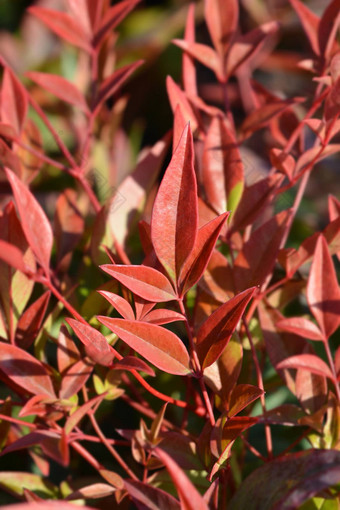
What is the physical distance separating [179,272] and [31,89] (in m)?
0.71

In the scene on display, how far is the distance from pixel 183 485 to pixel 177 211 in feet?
0.48

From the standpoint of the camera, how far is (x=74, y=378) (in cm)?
37

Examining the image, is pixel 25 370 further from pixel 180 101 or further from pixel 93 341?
pixel 180 101

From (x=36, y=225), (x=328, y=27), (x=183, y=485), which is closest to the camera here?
(x=183, y=485)

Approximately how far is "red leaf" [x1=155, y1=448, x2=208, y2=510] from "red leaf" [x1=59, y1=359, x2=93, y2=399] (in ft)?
0.39

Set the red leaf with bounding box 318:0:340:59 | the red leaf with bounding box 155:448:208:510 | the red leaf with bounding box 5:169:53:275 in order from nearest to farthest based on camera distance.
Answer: the red leaf with bounding box 155:448:208:510, the red leaf with bounding box 5:169:53:275, the red leaf with bounding box 318:0:340:59

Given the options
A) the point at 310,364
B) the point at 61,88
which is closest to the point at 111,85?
the point at 61,88

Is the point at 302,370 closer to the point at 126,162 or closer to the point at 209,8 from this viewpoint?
the point at 209,8

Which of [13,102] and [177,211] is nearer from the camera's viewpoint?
[177,211]

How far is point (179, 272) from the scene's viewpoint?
329mm

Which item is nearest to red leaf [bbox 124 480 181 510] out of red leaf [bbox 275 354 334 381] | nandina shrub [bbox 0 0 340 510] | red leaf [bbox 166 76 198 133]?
nandina shrub [bbox 0 0 340 510]

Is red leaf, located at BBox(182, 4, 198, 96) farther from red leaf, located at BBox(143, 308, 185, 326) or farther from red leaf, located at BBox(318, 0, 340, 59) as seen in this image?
red leaf, located at BBox(143, 308, 185, 326)

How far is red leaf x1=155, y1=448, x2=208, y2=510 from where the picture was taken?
0.24 metres

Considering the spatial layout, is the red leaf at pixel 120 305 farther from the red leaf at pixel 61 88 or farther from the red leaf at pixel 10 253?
the red leaf at pixel 61 88
